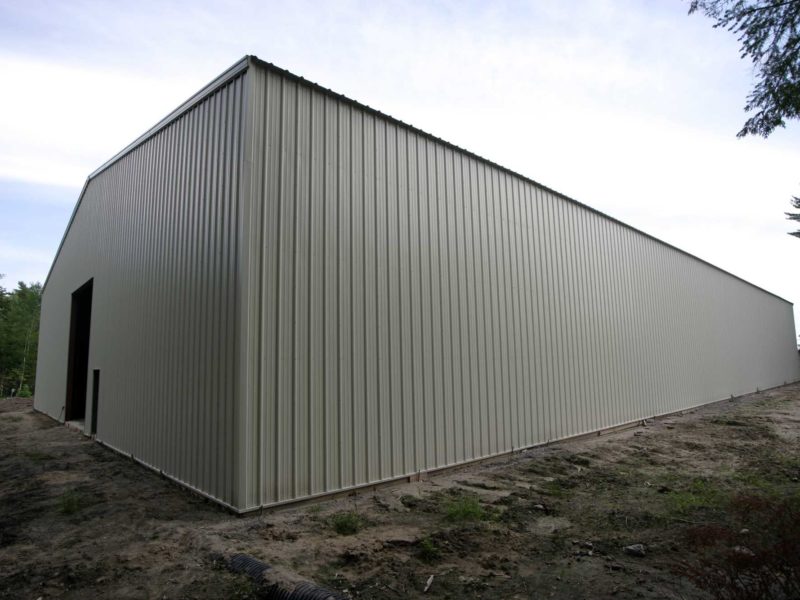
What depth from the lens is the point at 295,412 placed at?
5648mm

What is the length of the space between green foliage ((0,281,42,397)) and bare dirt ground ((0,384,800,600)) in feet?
116

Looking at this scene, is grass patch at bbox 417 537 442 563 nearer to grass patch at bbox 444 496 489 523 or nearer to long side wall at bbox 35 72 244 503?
grass patch at bbox 444 496 489 523

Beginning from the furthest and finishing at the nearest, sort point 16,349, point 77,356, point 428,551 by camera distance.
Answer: point 16,349 < point 77,356 < point 428,551

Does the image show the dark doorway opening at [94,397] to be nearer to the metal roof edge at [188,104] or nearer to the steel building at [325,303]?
the steel building at [325,303]

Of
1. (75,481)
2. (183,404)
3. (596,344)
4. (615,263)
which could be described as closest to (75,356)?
(75,481)

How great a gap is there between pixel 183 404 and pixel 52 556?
8.00 ft

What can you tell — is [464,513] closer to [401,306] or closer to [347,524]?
[347,524]

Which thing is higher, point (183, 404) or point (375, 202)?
point (375, 202)

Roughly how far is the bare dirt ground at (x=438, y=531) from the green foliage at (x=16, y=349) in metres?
35.3

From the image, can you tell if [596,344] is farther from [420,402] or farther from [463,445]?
[420,402]

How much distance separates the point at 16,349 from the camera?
120ft

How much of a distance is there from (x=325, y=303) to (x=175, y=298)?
2.58 meters

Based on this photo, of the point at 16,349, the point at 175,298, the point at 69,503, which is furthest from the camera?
the point at 16,349

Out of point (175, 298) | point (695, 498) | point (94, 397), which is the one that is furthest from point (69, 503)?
point (695, 498)
